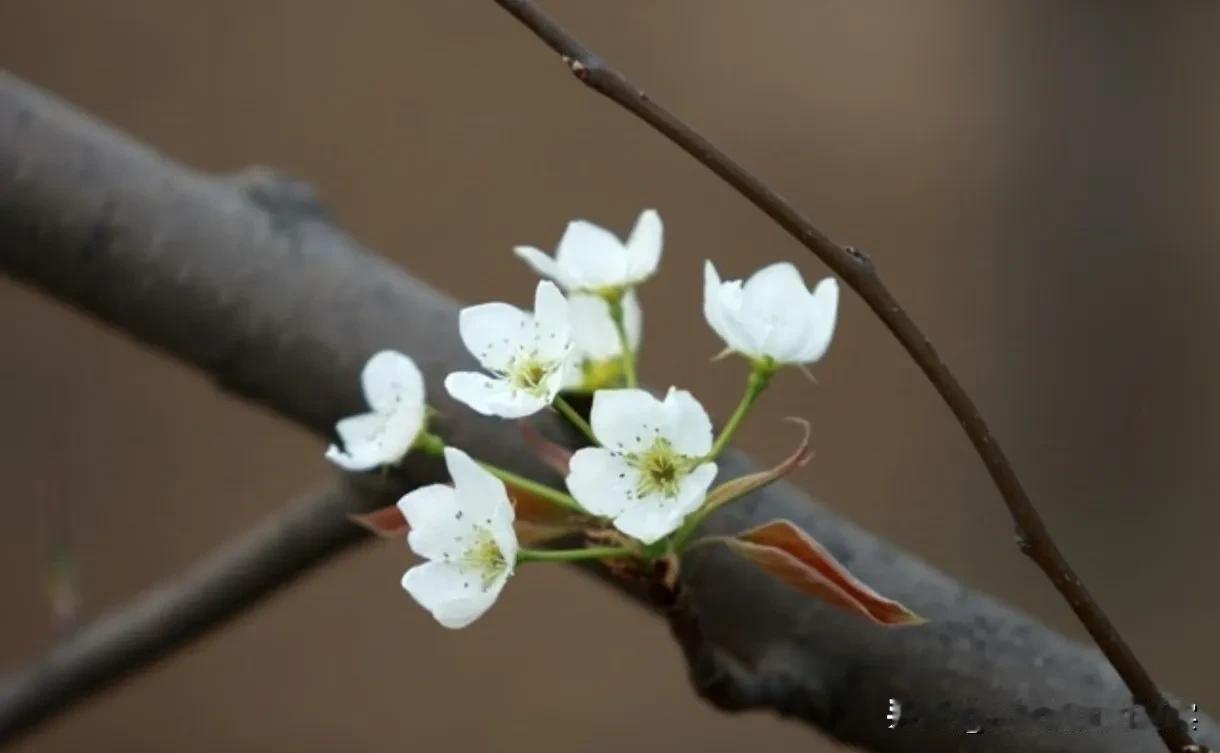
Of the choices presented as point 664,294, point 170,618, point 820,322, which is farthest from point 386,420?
point 664,294

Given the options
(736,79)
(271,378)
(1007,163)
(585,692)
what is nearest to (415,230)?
(736,79)

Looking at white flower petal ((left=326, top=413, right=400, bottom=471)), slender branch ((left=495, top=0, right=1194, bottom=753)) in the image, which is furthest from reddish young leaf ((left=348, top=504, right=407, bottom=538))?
slender branch ((left=495, top=0, right=1194, bottom=753))

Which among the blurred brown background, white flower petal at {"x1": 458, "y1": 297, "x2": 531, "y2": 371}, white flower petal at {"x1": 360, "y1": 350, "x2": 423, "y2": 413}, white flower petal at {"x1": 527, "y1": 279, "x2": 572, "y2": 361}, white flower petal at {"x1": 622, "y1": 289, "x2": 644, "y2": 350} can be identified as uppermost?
the blurred brown background

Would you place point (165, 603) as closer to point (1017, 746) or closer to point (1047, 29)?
point (1017, 746)

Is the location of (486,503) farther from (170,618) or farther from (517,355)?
(170,618)

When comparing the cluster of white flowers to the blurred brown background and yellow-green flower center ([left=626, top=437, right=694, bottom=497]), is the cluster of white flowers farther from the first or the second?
the blurred brown background

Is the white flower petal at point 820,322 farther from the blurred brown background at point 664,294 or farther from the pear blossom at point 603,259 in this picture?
the blurred brown background at point 664,294

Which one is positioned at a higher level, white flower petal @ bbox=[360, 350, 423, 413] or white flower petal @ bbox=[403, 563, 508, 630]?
white flower petal @ bbox=[360, 350, 423, 413]

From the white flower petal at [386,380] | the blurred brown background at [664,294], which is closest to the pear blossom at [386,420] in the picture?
the white flower petal at [386,380]
